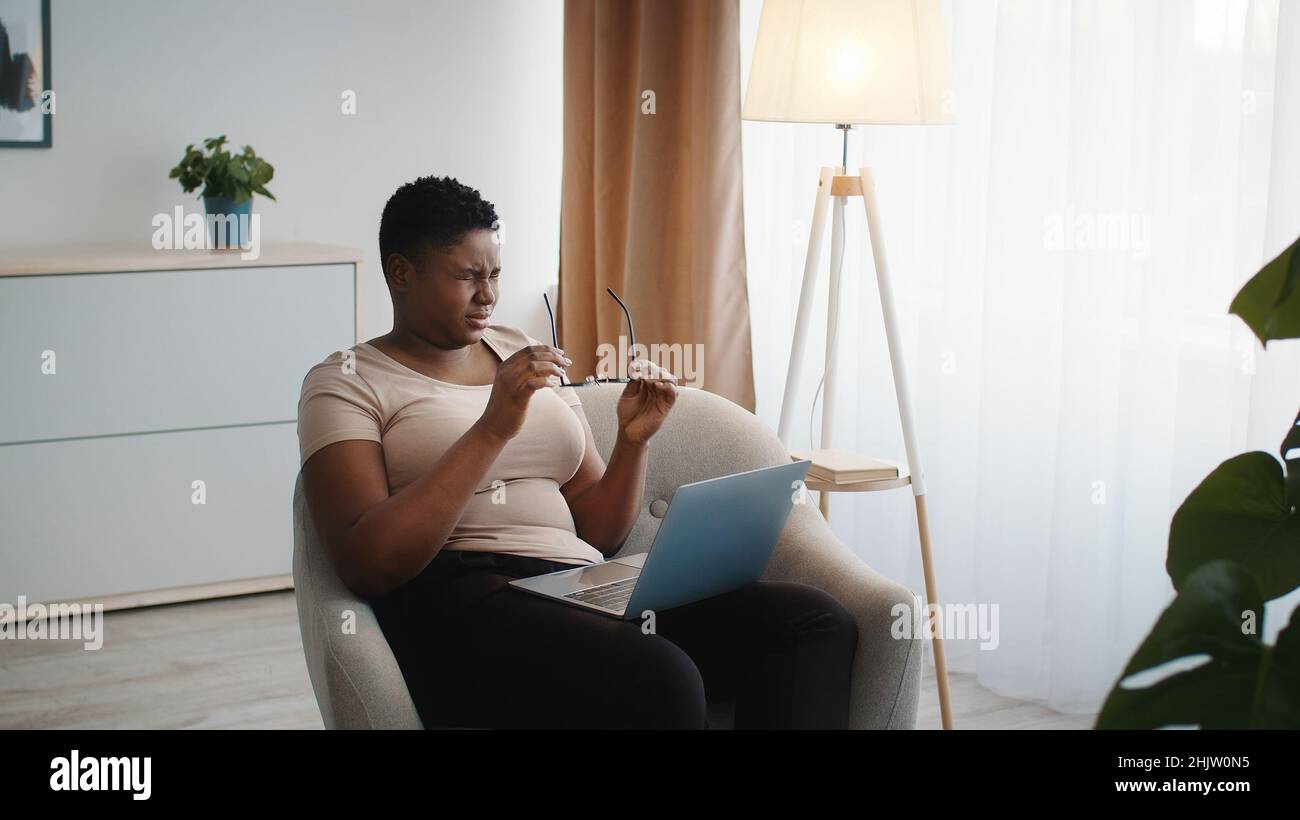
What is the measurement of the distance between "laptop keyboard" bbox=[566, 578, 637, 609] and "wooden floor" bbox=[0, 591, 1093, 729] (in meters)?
1.19

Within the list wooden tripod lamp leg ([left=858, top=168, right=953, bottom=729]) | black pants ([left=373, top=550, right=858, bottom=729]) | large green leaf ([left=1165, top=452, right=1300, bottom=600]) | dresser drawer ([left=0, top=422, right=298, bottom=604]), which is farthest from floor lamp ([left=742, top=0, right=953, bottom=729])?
dresser drawer ([left=0, top=422, right=298, bottom=604])

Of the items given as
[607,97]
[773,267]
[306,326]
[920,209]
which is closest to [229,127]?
[306,326]

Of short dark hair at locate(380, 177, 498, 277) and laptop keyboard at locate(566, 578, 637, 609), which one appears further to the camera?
short dark hair at locate(380, 177, 498, 277)

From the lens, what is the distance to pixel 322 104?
13.6 feet

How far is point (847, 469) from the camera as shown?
2.49 m

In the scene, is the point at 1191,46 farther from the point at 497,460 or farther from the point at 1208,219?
the point at 497,460

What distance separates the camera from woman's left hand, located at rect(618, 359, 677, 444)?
1.97 metres

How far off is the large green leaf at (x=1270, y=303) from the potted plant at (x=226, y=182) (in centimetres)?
314

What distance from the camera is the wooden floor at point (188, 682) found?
2846mm
